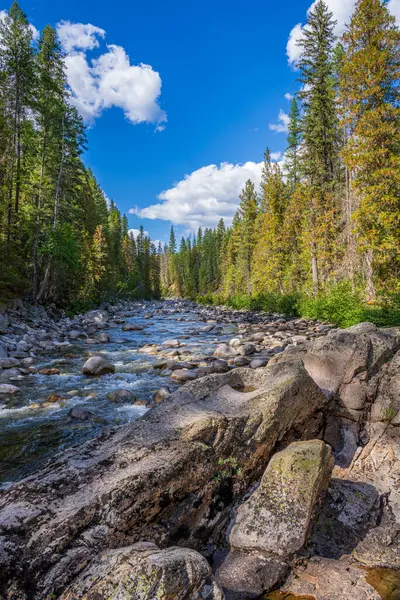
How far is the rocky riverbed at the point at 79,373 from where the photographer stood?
19.0ft

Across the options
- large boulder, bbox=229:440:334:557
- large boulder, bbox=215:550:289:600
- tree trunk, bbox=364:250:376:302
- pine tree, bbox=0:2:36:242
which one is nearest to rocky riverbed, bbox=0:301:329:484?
tree trunk, bbox=364:250:376:302

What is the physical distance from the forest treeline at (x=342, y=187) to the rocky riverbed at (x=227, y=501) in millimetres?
10172

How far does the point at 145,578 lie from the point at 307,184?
2710 cm

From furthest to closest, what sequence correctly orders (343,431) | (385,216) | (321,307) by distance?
(321,307), (385,216), (343,431)

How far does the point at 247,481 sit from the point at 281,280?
30.2 m

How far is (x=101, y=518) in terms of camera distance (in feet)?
8.05

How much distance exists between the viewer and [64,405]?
7219mm

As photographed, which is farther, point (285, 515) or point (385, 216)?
point (385, 216)

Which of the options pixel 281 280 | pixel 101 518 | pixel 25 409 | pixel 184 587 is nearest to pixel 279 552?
pixel 184 587

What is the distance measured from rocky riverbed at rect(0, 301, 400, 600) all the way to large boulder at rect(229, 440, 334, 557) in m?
0.01

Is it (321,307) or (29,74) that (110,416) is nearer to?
(321,307)

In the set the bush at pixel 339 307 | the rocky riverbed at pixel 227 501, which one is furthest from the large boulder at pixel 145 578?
the bush at pixel 339 307

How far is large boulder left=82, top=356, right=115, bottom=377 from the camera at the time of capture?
973cm

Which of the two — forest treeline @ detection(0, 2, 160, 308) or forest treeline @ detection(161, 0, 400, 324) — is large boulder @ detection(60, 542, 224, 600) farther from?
forest treeline @ detection(0, 2, 160, 308)
